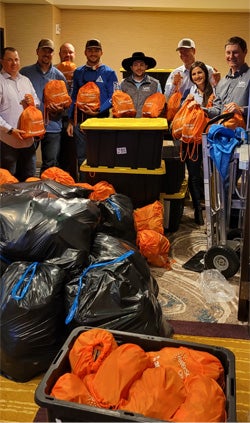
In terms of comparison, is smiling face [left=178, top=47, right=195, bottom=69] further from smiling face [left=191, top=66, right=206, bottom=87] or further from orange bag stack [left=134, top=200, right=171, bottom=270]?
orange bag stack [left=134, top=200, right=171, bottom=270]

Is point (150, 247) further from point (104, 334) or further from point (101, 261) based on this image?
point (104, 334)

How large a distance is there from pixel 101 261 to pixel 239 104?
6.54 feet

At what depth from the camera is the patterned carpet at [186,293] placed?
259 centimetres

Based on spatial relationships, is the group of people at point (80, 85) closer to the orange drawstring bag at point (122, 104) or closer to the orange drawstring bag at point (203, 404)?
the orange drawstring bag at point (122, 104)

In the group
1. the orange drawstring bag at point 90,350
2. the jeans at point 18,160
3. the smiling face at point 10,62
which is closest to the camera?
the orange drawstring bag at point 90,350

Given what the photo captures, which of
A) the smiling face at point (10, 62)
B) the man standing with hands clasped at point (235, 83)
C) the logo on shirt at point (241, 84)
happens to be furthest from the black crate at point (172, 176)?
the smiling face at point (10, 62)

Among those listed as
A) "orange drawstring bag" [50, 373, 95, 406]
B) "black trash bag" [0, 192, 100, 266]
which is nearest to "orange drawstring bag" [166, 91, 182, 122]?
"black trash bag" [0, 192, 100, 266]

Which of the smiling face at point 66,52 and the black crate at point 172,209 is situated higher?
the smiling face at point 66,52

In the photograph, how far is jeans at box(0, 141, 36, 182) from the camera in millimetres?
3762

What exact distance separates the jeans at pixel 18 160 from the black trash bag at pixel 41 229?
1.60 m

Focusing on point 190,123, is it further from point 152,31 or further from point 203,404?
point 152,31

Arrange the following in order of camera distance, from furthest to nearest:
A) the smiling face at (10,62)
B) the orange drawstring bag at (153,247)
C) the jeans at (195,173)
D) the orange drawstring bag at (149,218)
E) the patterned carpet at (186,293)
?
1. the jeans at (195,173)
2. the smiling face at (10,62)
3. the orange drawstring bag at (149,218)
4. the orange drawstring bag at (153,247)
5. the patterned carpet at (186,293)

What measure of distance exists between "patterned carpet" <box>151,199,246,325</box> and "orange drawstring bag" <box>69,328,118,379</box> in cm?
100

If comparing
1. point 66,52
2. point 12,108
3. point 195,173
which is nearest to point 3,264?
point 12,108
